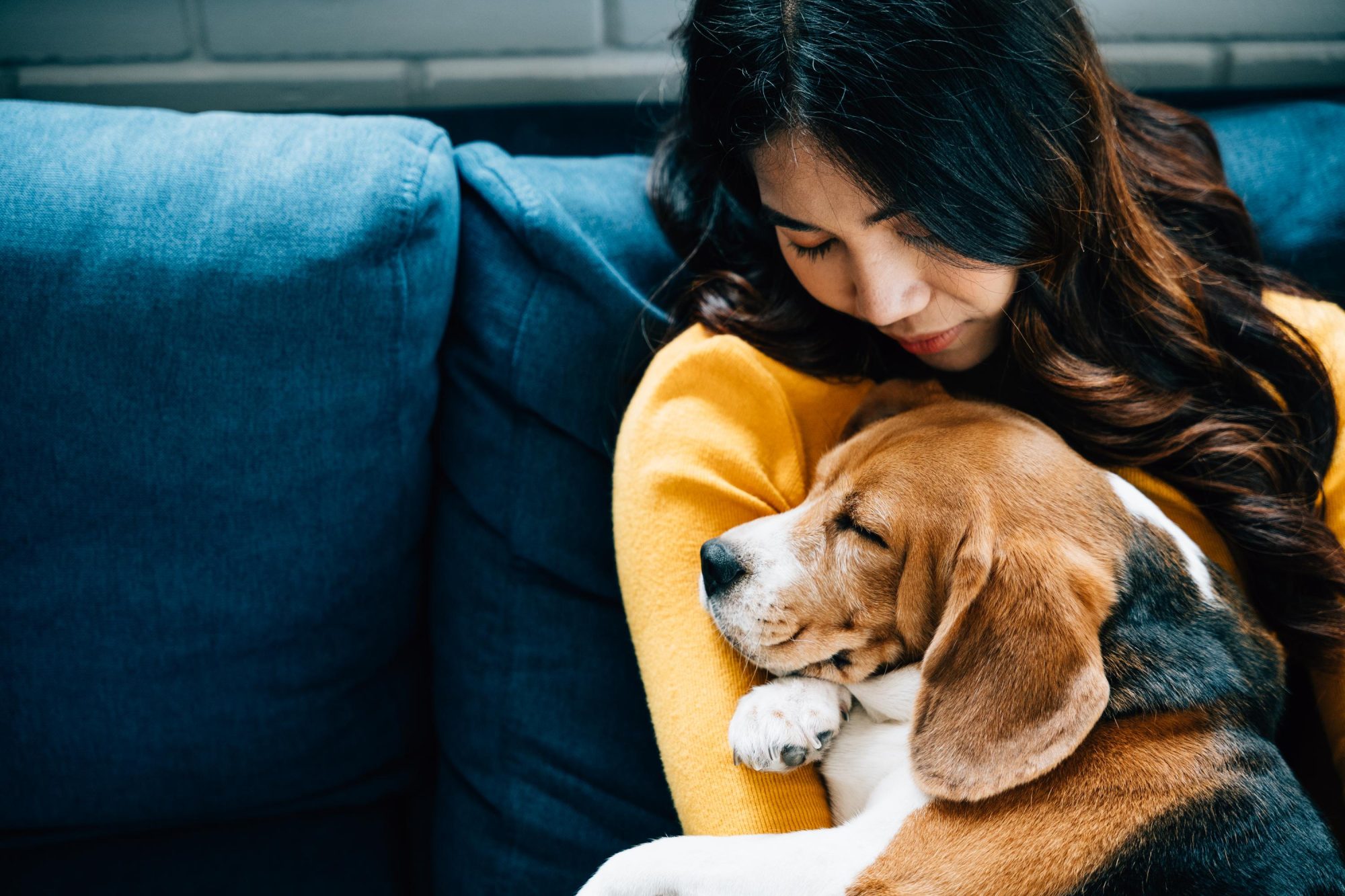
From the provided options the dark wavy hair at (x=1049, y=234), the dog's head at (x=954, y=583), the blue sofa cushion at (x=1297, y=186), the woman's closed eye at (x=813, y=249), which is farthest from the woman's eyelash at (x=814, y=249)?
the blue sofa cushion at (x=1297, y=186)

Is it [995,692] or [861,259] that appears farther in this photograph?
[861,259]

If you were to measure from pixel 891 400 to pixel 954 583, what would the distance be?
→ 38cm

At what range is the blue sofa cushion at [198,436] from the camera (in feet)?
4.31

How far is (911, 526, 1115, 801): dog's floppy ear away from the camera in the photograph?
1.03 metres

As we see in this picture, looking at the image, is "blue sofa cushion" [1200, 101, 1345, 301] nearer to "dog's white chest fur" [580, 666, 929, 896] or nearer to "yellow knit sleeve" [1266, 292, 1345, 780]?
"yellow knit sleeve" [1266, 292, 1345, 780]

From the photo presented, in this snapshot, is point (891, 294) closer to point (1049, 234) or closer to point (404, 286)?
point (1049, 234)

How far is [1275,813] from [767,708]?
577 millimetres

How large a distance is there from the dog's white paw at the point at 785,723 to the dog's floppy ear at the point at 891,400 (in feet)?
1.32

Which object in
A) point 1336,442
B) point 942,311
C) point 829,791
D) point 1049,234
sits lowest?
point 829,791

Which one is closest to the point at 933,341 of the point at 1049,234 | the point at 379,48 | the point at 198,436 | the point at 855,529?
the point at 1049,234

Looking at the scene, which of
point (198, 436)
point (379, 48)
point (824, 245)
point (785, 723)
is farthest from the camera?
point (379, 48)

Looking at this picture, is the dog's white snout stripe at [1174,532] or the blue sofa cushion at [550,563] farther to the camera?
the blue sofa cushion at [550,563]

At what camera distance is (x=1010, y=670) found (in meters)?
1.05

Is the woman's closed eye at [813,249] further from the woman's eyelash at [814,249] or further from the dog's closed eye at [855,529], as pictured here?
the dog's closed eye at [855,529]
